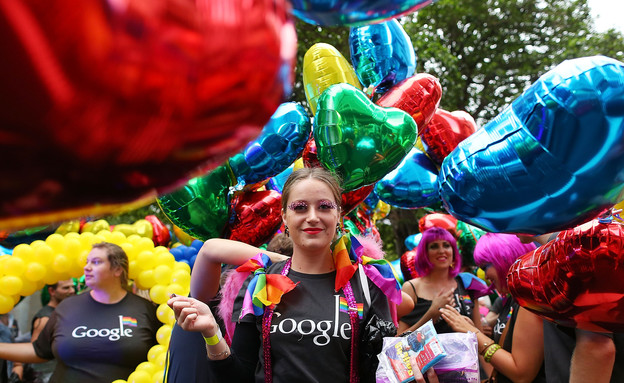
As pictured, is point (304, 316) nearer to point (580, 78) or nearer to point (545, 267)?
point (545, 267)

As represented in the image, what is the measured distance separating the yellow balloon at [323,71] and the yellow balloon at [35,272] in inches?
77.6

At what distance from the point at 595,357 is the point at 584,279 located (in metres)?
0.33

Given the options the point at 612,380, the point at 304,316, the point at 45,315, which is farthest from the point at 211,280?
the point at 45,315

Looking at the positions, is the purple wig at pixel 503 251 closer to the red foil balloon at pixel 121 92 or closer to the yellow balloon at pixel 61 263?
the red foil balloon at pixel 121 92

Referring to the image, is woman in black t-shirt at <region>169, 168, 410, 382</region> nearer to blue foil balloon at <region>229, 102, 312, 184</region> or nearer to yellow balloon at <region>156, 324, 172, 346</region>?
blue foil balloon at <region>229, 102, 312, 184</region>

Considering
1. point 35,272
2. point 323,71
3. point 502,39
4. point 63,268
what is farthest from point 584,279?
point 502,39

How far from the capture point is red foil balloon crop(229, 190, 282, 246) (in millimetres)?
2480

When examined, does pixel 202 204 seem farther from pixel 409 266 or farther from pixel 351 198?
pixel 409 266

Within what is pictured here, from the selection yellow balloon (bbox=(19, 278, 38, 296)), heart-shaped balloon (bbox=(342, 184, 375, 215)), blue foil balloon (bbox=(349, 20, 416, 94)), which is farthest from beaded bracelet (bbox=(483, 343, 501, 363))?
yellow balloon (bbox=(19, 278, 38, 296))

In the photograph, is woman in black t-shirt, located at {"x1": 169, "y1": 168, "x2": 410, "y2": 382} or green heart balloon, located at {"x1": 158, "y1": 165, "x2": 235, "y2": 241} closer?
woman in black t-shirt, located at {"x1": 169, "y1": 168, "x2": 410, "y2": 382}

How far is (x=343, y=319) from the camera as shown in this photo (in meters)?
1.61

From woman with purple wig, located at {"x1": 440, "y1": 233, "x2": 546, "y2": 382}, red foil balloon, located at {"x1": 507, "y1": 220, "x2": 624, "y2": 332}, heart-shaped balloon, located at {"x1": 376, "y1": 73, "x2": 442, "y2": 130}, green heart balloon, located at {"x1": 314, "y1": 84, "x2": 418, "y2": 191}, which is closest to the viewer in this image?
red foil balloon, located at {"x1": 507, "y1": 220, "x2": 624, "y2": 332}

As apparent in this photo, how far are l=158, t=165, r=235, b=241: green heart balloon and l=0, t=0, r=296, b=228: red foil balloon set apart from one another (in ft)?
5.74

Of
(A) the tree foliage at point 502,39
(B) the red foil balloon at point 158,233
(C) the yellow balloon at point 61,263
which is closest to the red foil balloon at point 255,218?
(C) the yellow balloon at point 61,263
